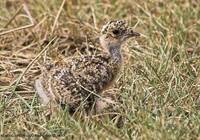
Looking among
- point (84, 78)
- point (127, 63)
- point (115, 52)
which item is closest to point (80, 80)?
point (84, 78)

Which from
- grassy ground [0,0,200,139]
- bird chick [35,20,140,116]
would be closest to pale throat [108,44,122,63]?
bird chick [35,20,140,116]

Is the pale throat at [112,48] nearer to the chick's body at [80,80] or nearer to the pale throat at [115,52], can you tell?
the pale throat at [115,52]

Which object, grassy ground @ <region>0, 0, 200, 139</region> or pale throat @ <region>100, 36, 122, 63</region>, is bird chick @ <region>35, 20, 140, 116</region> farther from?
grassy ground @ <region>0, 0, 200, 139</region>

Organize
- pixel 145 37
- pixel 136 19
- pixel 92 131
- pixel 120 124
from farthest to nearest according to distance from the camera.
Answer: pixel 136 19, pixel 145 37, pixel 120 124, pixel 92 131

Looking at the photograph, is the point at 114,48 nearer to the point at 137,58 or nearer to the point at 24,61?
the point at 137,58

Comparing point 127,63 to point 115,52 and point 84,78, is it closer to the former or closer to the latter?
point 115,52

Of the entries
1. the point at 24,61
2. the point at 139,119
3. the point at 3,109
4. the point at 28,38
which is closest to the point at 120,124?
the point at 139,119

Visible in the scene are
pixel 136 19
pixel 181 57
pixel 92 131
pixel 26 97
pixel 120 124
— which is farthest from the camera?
pixel 136 19
